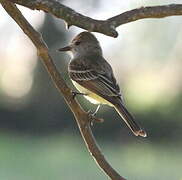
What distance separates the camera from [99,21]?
145 inches

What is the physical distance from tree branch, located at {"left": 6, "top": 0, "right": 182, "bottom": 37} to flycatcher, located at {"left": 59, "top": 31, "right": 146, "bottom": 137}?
75.2 inches

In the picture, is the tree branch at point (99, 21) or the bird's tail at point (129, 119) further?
the bird's tail at point (129, 119)

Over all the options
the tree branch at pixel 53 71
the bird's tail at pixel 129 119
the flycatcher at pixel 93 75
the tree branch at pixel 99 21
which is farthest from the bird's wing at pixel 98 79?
the tree branch at pixel 99 21

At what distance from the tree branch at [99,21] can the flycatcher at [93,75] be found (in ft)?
6.27

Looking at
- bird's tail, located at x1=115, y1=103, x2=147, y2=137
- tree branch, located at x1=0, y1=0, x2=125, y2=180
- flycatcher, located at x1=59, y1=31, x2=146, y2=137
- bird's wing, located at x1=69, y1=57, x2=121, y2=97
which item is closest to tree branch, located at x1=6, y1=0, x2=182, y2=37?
tree branch, located at x1=0, y1=0, x2=125, y2=180

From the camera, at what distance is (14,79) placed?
2352 centimetres

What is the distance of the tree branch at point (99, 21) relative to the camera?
3.64m

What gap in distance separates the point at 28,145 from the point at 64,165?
2.94 m

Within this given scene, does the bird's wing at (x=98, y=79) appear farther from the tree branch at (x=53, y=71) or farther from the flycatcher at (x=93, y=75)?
the tree branch at (x=53, y=71)

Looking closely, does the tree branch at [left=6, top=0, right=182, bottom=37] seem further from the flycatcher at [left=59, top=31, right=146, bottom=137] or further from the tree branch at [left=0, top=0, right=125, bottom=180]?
the flycatcher at [left=59, top=31, right=146, bottom=137]

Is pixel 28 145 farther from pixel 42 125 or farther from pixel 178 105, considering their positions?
pixel 178 105

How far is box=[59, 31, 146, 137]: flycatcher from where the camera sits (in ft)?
21.4

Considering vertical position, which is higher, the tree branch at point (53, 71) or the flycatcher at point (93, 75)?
the tree branch at point (53, 71)

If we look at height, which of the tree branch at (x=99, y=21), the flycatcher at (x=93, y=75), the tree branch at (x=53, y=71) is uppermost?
the tree branch at (x=99, y=21)
